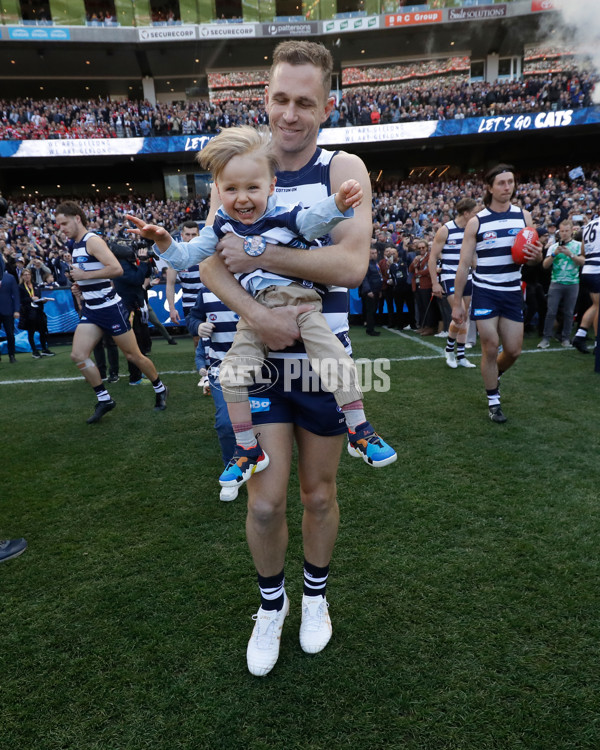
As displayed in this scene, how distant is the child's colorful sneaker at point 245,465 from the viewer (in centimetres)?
177

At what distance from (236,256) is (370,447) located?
2.79 ft

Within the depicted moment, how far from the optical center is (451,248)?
7.07m

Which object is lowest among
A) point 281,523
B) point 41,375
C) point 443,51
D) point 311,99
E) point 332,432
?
point 41,375

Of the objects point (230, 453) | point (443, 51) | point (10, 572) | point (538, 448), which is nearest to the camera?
point (10, 572)

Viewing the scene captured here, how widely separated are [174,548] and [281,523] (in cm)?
121

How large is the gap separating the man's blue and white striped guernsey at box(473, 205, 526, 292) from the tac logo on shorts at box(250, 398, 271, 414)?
10.7ft

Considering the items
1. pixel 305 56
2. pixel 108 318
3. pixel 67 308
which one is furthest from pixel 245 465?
pixel 67 308

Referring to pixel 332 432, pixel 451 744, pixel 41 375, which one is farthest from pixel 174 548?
pixel 41 375

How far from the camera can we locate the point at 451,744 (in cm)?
161

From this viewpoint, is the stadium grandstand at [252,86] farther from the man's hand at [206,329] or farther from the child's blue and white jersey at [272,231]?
the child's blue and white jersey at [272,231]

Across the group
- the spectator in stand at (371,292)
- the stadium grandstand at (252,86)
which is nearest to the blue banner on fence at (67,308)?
the spectator in stand at (371,292)

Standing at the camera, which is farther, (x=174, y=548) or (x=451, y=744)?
(x=174, y=548)

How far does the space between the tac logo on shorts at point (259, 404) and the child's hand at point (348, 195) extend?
0.72 m

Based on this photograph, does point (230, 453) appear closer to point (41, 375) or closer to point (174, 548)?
point (174, 548)
